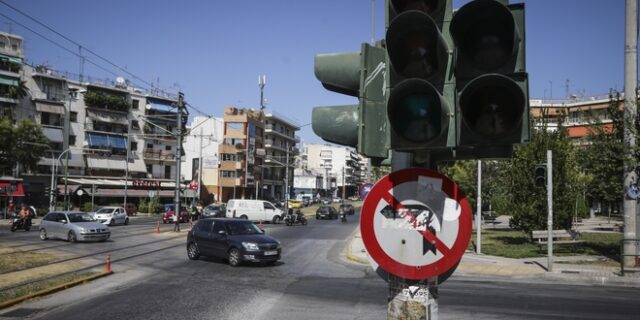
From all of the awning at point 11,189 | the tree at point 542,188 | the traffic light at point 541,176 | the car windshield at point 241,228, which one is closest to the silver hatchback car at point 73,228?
the car windshield at point 241,228

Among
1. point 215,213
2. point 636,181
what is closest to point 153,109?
point 215,213

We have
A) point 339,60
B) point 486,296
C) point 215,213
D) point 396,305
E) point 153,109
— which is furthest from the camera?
point 153,109

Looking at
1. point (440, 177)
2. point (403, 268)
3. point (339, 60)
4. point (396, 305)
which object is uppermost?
point (339, 60)

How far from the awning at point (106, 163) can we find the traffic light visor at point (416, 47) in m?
69.9

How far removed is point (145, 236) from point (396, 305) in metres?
28.5

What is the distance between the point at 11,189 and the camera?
5034 centimetres

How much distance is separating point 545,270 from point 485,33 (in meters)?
15.6

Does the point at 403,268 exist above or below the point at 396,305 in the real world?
above

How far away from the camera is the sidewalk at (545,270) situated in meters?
15.0

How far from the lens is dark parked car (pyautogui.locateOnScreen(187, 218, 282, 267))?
685 inches

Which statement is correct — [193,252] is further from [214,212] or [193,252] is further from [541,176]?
[214,212]

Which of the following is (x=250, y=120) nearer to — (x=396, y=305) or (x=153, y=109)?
(x=153, y=109)

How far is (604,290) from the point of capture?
1319 centimetres

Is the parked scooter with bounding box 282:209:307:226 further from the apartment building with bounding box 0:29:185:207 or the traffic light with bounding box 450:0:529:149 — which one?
the traffic light with bounding box 450:0:529:149
